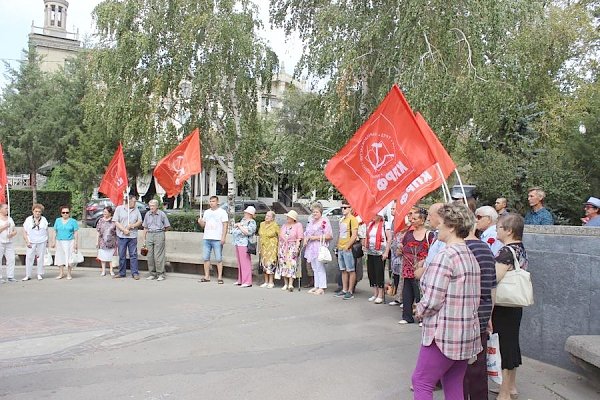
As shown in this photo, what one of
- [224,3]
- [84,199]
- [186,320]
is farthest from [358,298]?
[84,199]

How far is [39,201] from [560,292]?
2534 centimetres

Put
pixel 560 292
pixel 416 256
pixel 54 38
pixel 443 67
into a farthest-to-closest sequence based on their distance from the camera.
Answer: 1. pixel 54 38
2. pixel 443 67
3. pixel 416 256
4. pixel 560 292

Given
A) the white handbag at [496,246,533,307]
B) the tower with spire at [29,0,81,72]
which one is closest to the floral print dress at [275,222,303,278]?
the white handbag at [496,246,533,307]

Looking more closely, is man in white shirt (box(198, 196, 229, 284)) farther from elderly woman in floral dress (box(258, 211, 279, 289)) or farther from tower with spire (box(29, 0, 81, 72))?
tower with spire (box(29, 0, 81, 72))

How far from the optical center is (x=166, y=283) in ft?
39.4

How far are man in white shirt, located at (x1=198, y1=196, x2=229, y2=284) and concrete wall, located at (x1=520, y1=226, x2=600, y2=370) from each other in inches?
281

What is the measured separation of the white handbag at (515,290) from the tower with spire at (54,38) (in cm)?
4725

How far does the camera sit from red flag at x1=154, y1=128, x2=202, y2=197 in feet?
42.9

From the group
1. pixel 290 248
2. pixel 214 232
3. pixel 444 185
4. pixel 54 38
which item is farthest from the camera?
pixel 54 38

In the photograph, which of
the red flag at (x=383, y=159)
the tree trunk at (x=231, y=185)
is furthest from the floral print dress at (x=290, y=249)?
the tree trunk at (x=231, y=185)

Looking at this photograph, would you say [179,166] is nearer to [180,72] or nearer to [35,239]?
[35,239]

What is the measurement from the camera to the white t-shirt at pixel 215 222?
12125 mm

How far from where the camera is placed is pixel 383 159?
22.1 ft

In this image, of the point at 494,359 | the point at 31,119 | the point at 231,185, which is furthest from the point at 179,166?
the point at 31,119
